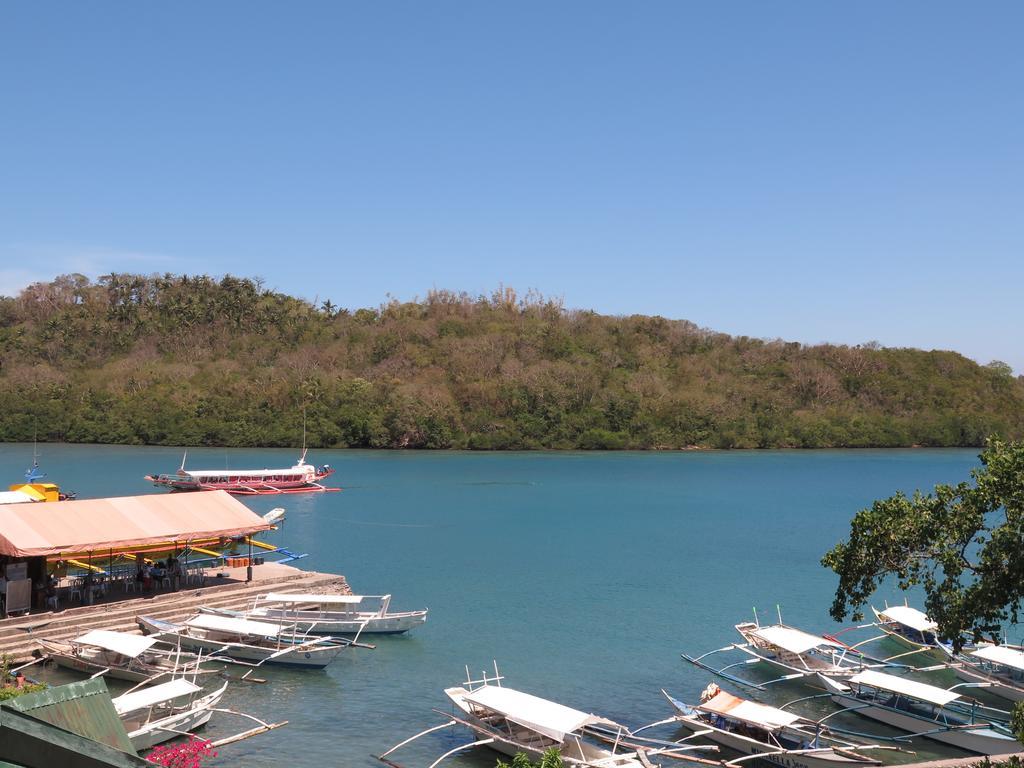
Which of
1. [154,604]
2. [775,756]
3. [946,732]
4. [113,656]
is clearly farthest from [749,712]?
[154,604]

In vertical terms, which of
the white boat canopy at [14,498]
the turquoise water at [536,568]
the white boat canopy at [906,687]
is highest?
the white boat canopy at [14,498]

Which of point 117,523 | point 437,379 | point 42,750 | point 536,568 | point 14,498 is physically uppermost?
point 437,379

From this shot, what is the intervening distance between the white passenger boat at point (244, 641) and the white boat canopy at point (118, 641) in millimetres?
1302

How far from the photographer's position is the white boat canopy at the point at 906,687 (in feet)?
57.3

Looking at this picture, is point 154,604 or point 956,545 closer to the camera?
point 956,545

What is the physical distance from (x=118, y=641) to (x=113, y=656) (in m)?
0.56

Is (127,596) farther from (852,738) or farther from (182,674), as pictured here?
(852,738)

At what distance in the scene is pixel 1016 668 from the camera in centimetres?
1958

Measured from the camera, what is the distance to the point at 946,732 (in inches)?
677

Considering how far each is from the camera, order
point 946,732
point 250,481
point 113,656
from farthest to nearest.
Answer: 1. point 250,481
2. point 113,656
3. point 946,732

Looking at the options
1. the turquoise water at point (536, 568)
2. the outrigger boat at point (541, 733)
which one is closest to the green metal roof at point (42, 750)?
the outrigger boat at point (541, 733)

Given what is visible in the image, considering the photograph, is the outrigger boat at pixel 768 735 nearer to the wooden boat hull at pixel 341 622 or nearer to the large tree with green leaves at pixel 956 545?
the large tree with green leaves at pixel 956 545

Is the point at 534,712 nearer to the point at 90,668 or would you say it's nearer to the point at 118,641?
the point at 118,641

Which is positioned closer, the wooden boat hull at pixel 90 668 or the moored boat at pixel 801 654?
the wooden boat hull at pixel 90 668
